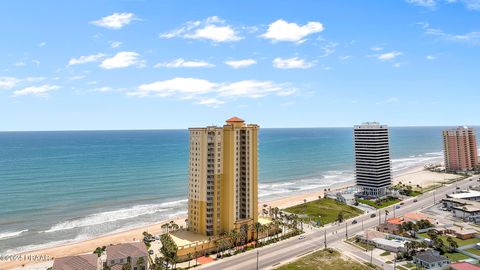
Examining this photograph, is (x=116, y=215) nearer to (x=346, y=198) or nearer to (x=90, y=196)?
(x=90, y=196)

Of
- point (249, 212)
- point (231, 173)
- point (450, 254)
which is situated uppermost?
point (231, 173)

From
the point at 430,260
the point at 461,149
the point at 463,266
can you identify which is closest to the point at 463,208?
the point at 463,266

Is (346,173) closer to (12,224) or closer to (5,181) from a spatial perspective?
(12,224)

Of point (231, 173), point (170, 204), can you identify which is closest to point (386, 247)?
point (231, 173)

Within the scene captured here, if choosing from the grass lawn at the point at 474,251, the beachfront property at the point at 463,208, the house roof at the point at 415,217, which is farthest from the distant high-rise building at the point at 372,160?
the grass lawn at the point at 474,251

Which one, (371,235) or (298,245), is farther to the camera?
(371,235)

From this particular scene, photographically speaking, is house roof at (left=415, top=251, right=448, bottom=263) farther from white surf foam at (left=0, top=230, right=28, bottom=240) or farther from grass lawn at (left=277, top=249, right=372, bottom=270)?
white surf foam at (left=0, top=230, right=28, bottom=240)

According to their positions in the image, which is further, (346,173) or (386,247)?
(346,173)
